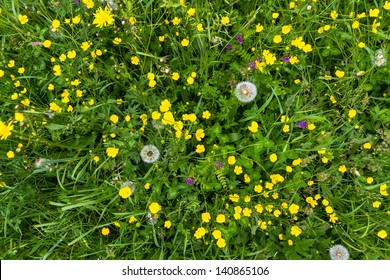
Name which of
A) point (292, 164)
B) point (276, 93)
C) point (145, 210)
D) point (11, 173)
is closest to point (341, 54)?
point (276, 93)

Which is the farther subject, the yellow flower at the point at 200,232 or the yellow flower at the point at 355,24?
the yellow flower at the point at 355,24

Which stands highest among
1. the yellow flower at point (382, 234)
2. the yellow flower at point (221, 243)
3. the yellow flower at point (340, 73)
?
the yellow flower at point (340, 73)

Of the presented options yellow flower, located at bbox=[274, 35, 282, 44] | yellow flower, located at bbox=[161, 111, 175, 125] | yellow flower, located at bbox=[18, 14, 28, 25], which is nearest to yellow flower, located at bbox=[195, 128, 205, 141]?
yellow flower, located at bbox=[161, 111, 175, 125]

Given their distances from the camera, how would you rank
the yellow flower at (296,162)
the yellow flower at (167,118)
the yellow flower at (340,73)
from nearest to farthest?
the yellow flower at (167,118), the yellow flower at (296,162), the yellow flower at (340,73)

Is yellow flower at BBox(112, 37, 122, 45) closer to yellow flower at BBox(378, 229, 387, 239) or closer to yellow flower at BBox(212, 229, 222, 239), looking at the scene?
yellow flower at BBox(212, 229, 222, 239)

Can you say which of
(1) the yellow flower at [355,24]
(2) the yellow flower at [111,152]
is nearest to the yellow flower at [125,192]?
(2) the yellow flower at [111,152]

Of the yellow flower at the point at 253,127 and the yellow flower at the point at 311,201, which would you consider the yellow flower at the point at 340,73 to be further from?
the yellow flower at the point at 311,201

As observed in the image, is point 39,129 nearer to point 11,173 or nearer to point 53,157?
point 53,157
